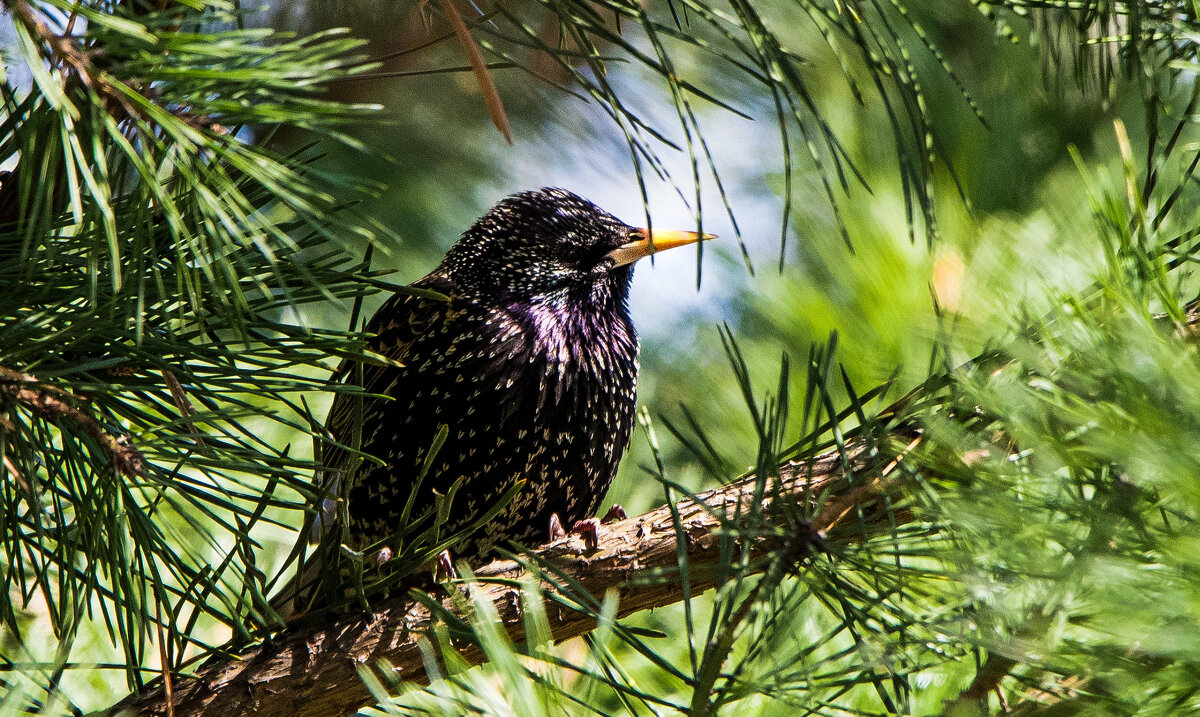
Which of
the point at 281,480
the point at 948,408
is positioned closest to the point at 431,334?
the point at 281,480

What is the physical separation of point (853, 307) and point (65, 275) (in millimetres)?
1490

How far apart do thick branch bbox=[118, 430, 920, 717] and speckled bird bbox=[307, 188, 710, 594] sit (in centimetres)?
47

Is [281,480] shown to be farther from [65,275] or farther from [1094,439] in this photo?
[1094,439]

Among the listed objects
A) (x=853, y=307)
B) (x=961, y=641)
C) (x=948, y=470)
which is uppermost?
(x=853, y=307)

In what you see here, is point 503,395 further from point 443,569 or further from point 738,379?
point 738,379

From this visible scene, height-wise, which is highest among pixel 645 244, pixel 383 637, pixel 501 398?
pixel 645 244

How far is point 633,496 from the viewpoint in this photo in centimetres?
269

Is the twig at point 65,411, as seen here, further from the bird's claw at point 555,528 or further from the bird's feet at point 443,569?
the bird's claw at point 555,528

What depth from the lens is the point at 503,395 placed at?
2.06 metres

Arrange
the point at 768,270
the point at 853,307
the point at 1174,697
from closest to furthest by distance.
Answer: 1. the point at 1174,697
2. the point at 853,307
3. the point at 768,270

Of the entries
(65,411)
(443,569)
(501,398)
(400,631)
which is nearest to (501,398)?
(501,398)

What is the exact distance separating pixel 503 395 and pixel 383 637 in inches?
27.0

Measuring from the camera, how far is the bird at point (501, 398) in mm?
2055

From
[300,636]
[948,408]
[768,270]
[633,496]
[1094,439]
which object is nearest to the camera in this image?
[1094,439]
